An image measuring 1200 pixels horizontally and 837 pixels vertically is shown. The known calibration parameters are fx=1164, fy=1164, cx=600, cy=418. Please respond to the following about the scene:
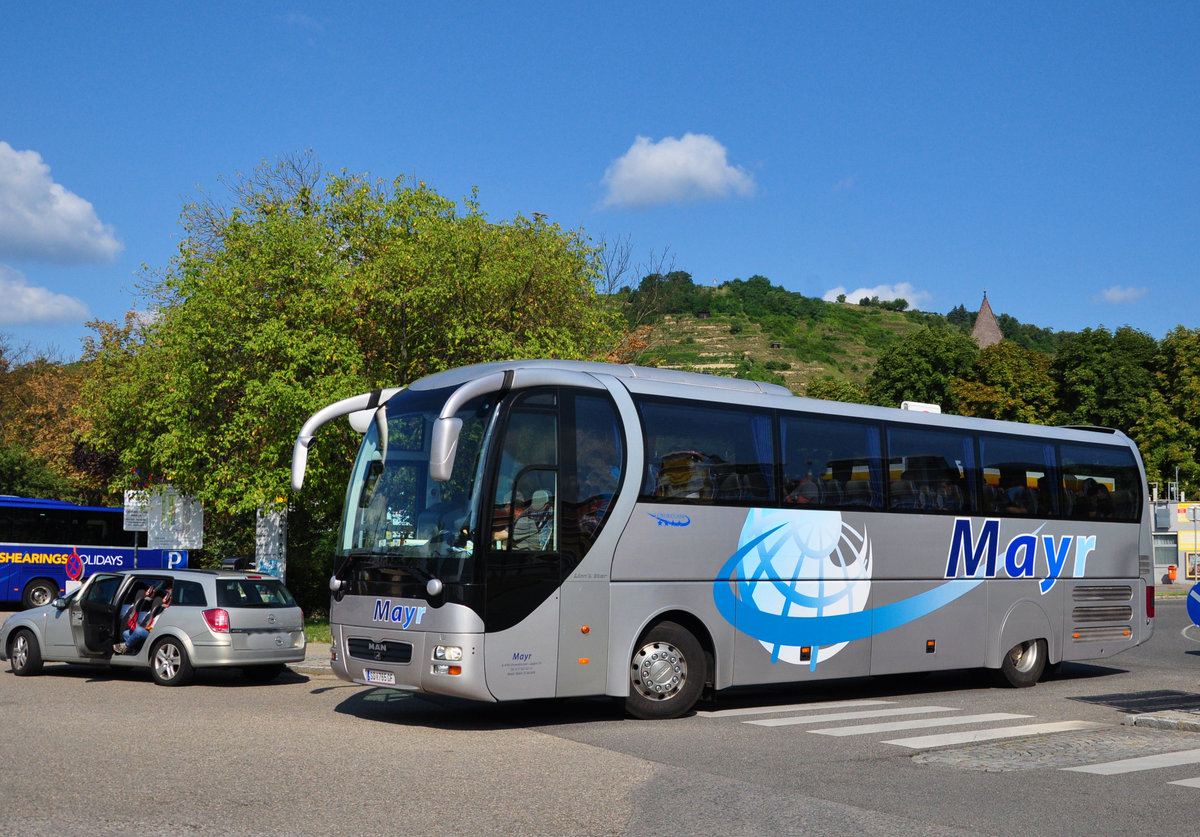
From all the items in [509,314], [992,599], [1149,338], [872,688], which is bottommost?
[872,688]

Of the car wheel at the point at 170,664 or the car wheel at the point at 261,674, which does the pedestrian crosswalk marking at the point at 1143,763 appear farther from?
the car wheel at the point at 170,664

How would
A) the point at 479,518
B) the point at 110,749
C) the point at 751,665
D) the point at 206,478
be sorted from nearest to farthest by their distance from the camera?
the point at 110,749
the point at 479,518
the point at 751,665
the point at 206,478

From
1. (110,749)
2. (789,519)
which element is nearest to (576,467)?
(789,519)

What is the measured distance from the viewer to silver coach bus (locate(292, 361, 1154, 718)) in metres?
11.2

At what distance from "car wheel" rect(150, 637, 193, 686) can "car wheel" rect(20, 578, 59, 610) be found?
20.8m

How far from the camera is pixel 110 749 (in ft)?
31.1

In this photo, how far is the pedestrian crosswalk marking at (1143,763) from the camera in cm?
927

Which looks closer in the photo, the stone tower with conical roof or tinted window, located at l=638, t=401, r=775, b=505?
tinted window, located at l=638, t=401, r=775, b=505

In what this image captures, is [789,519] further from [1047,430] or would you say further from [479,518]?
[1047,430]

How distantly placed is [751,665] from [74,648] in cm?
965

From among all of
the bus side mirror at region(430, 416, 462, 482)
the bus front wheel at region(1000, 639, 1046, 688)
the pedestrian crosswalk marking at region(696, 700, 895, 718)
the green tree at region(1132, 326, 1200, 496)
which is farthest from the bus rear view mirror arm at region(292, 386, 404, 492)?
the green tree at region(1132, 326, 1200, 496)

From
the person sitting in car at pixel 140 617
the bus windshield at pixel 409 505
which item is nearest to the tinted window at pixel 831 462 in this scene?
the bus windshield at pixel 409 505

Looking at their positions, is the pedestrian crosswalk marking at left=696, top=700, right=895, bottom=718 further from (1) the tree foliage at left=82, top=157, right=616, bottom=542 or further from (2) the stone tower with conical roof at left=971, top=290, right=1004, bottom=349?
(2) the stone tower with conical roof at left=971, top=290, right=1004, bottom=349

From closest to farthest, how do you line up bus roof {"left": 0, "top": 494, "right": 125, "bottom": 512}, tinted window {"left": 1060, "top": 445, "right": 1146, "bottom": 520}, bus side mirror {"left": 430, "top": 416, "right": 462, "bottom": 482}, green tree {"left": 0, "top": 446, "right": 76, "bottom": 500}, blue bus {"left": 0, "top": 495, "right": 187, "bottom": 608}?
bus side mirror {"left": 430, "top": 416, "right": 462, "bottom": 482} → tinted window {"left": 1060, "top": 445, "right": 1146, "bottom": 520} → blue bus {"left": 0, "top": 495, "right": 187, "bottom": 608} → bus roof {"left": 0, "top": 494, "right": 125, "bottom": 512} → green tree {"left": 0, "top": 446, "right": 76, "bottom": 500}
